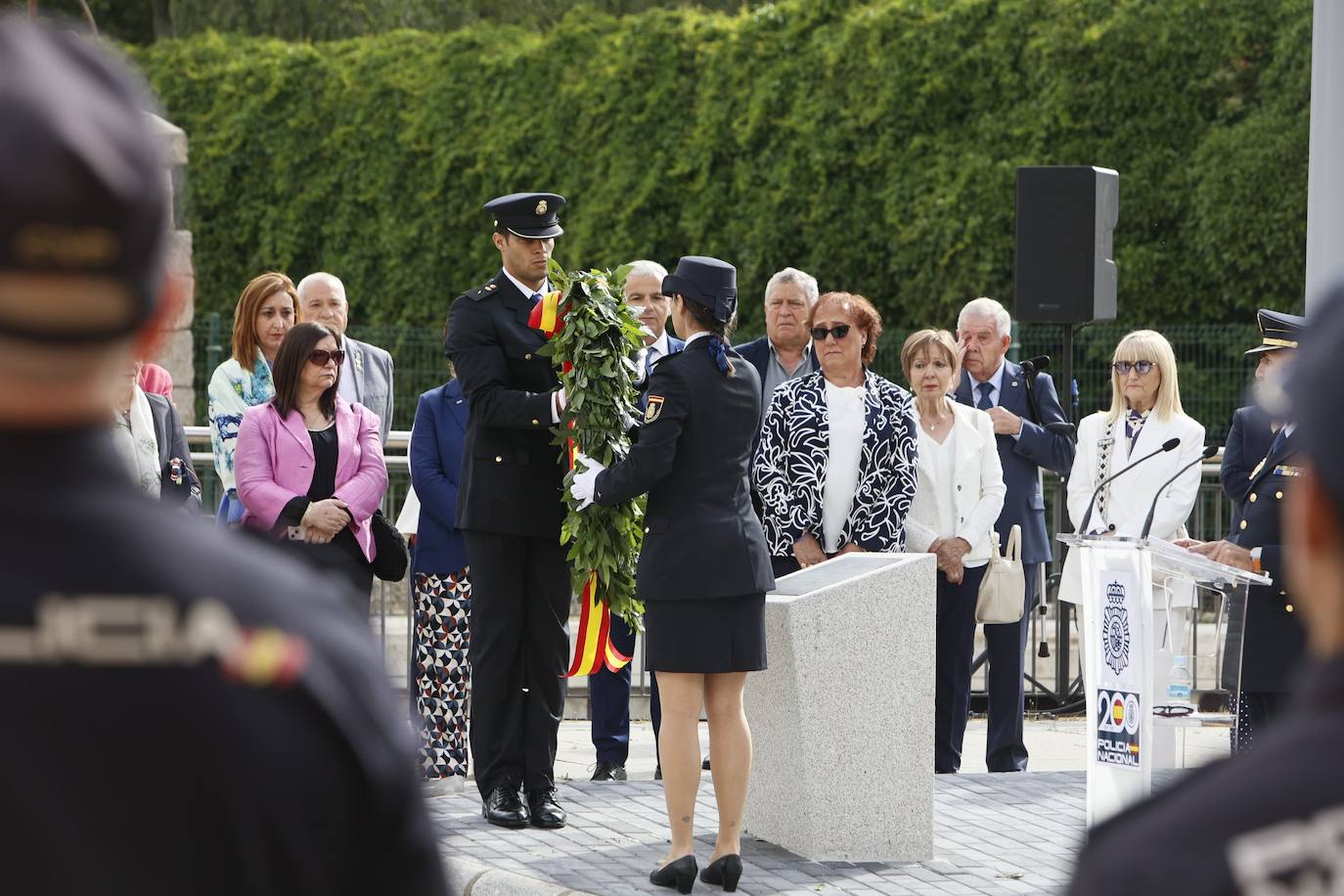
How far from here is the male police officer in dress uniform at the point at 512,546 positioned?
7.59 m

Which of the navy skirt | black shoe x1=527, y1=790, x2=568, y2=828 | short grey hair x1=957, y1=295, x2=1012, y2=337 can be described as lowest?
black shoe x1=527, y1=790, x2=568, y2=828

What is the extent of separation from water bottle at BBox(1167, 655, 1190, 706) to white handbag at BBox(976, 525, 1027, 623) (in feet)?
7.29

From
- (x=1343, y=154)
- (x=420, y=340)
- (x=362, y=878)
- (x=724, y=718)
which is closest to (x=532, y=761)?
(x=724, y=718)

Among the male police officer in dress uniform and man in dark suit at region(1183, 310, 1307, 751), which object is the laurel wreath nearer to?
the male police officer in dress uniform

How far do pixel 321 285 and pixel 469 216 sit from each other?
1449 centimetres

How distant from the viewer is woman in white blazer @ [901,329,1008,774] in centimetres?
902

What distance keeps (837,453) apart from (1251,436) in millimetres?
1611

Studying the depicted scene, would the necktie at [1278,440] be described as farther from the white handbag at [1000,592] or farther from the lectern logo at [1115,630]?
the white handbag at [1000,592]

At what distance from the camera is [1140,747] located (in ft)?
22.2

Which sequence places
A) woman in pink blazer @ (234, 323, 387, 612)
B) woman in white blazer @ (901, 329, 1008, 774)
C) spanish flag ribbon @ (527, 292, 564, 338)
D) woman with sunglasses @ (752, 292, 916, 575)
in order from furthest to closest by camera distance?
1. woman in white blazer @ (901, 329, 1008, 774)
2. woman with sunglasses @ (752, 292, 916, 575)
3. woman in pink blazer @ (234, 323, 387, 612)
4. spanish flag ribbon @ (527, 292, 564, 338)

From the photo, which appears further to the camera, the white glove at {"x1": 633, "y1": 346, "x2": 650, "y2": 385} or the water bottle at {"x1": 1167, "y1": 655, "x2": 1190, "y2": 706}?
the white glove at {"x1": 633, "y1": 346, "x2": 650, "y2": 385}

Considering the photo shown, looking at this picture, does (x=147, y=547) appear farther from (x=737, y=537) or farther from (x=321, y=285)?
(x=321, y=285)

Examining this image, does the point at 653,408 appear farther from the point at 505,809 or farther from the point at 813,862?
the point at 505,809

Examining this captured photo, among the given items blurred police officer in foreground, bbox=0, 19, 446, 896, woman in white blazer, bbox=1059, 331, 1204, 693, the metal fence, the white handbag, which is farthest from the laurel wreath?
the metal fence
